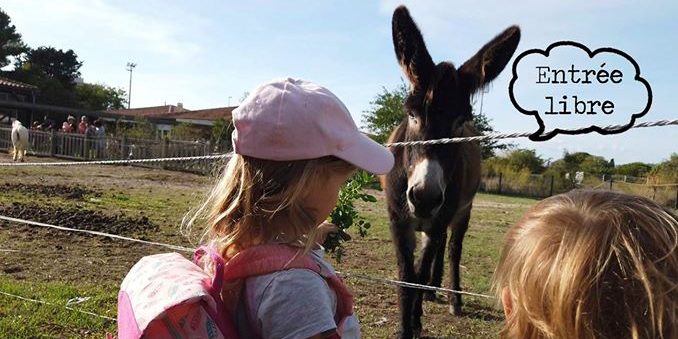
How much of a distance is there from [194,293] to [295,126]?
46 cm

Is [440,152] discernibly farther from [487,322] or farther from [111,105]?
[111,105]

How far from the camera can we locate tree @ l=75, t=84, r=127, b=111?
5453 centimetres

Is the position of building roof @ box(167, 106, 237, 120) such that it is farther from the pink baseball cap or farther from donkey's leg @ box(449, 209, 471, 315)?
the pink baseball cap

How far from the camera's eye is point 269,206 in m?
1.49

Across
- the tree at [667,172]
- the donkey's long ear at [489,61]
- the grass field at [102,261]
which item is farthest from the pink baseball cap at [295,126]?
the tree at [667,172]

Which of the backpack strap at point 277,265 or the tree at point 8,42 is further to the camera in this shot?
the tree at point 8,42

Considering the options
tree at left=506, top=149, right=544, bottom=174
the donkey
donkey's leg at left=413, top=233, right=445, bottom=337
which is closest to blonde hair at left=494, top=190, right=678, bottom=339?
the donkey

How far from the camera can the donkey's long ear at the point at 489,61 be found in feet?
13.4

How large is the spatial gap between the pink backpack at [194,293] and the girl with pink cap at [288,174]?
2 cm

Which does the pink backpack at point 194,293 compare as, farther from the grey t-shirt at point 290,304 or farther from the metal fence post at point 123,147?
the metal fence post at point 123,147

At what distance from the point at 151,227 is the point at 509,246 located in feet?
26.3

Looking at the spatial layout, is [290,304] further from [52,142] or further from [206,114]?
[206,114]

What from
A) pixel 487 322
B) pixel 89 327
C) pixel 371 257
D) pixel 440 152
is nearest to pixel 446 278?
pixel 371 257

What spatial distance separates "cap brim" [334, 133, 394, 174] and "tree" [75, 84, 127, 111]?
5357 centimetres
